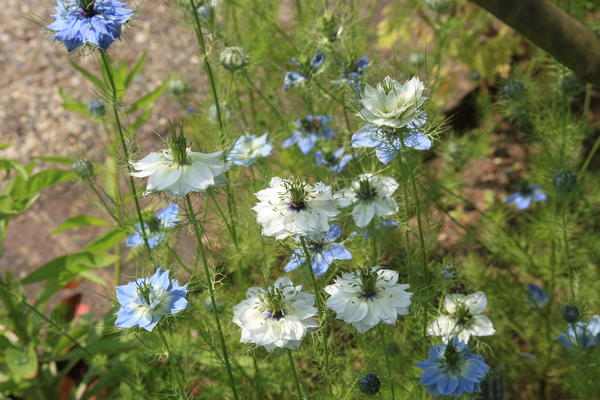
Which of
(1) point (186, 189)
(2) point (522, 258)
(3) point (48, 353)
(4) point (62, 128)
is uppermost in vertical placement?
(4) point (62, 128)

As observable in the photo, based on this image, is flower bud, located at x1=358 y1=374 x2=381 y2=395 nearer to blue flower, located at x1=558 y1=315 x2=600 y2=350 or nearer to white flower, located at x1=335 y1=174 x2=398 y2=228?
white flower, located at x1=335 y1=174 x2=398 y2=228

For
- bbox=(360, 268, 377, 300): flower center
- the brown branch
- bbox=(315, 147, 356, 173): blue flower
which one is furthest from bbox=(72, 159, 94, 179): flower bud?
the brown branch

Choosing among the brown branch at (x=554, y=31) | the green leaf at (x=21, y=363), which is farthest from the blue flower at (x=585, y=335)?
the green leaf at (x=21, y=363)

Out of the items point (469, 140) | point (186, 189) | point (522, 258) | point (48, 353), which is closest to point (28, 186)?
point (48, 353)

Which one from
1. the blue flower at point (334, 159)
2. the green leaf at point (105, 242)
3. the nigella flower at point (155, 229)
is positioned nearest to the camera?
the nigella flower at point (155, 229)

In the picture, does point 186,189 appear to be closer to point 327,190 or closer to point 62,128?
point 327,190

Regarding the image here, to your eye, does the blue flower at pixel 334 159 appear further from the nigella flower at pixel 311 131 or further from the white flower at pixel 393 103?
the white flower at pixel 393 103
